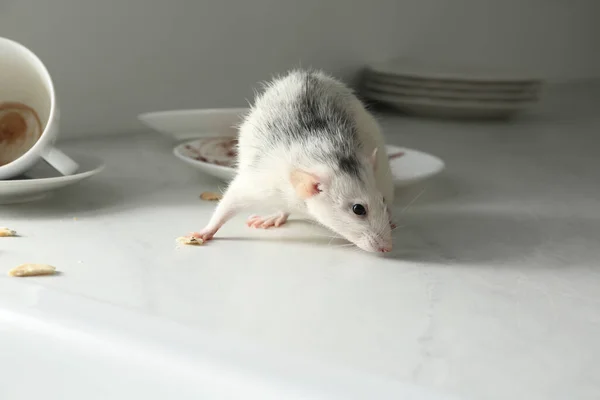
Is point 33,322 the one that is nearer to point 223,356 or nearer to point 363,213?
point 223,356

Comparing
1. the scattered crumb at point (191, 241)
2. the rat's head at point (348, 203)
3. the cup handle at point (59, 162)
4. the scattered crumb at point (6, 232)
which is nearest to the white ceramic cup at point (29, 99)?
the cup handle at point (59, 162)

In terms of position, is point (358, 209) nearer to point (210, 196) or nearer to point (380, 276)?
point (380, 276)

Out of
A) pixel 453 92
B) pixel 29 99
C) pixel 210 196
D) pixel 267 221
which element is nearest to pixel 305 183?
pixel 267 221

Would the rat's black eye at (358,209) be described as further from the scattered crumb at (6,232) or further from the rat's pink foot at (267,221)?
the scattered crumb at (6,232)

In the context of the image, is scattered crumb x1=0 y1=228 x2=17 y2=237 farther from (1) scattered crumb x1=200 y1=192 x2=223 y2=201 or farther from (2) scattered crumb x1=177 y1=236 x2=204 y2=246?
(1) scattered crumb x1=200 y1=192 x2=223 y2=201

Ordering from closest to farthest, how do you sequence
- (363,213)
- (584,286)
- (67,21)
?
1. (584,286)
2. (363,213)
3. (67,21)

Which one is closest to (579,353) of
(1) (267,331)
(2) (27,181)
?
(1) (267,331)
